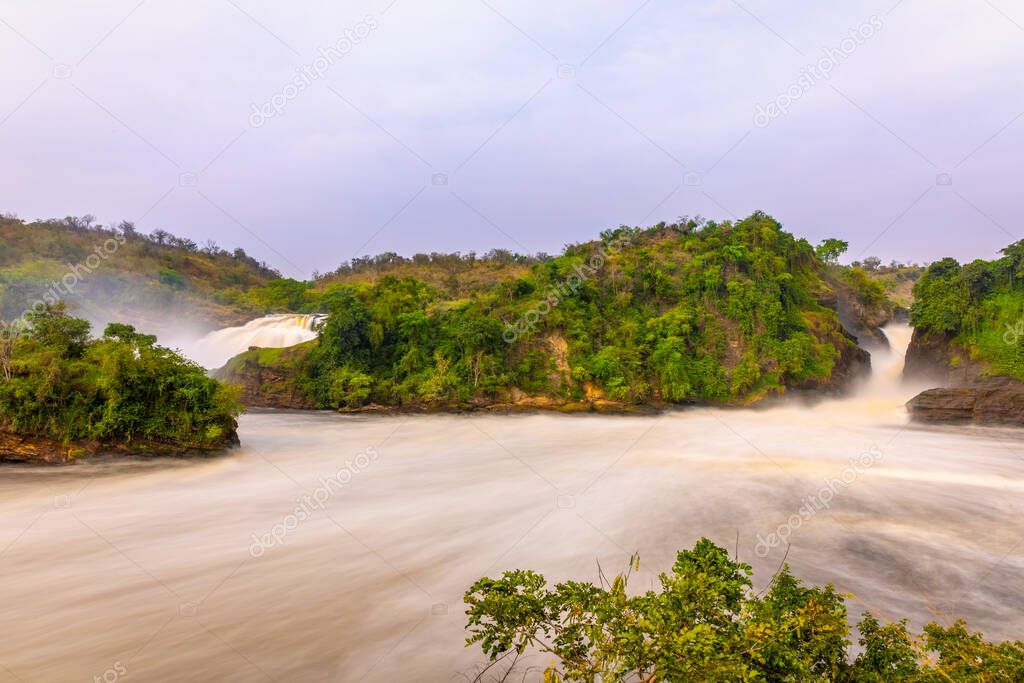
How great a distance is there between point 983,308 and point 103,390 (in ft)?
114

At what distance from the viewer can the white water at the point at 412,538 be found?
6227 mm

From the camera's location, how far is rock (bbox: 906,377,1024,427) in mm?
19609

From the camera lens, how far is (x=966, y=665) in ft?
10.7

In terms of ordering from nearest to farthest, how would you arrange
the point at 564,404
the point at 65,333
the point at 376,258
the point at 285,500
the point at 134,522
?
the point at 134,522, the point at 285,500, the point at 65,333, the point at 564,404, the point at 376,258

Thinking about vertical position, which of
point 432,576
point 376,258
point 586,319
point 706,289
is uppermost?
point 376,258

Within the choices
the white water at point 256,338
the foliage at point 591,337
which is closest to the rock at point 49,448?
the foliage at point 591,337

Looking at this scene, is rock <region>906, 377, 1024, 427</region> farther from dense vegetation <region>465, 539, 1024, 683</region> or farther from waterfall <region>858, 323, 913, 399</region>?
dense vegetation <region>465, 539, 1024, 683</region>

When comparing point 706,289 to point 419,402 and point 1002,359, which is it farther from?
point 419,402

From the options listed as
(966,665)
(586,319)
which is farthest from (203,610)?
(586,319)

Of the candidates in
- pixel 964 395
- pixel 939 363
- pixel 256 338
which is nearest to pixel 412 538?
pixel 964 395

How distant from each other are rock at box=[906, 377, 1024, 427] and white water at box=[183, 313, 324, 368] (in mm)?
30812

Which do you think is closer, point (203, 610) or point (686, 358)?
point (203, 610)

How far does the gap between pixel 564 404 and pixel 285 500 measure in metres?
15.4

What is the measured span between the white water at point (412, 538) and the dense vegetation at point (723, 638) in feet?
8.10
